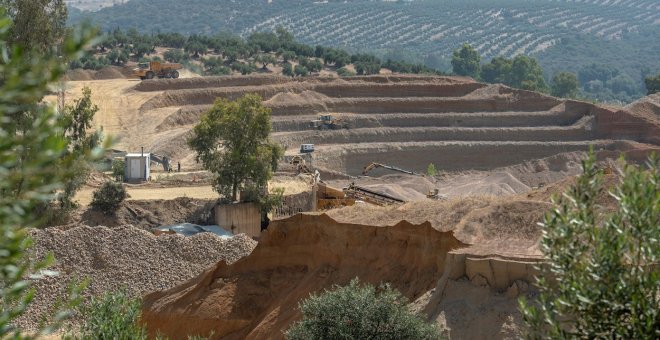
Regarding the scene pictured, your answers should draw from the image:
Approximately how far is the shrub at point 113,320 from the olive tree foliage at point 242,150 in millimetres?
30713

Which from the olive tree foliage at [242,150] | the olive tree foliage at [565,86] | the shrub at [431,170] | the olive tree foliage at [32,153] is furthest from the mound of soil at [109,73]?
the olive tree foliage at [32,153]

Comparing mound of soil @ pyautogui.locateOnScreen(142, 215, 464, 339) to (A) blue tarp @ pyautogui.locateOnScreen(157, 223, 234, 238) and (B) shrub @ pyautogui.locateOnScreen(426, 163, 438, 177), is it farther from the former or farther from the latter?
(B) shrub @ pyautogui.locateOnScreen(426, 163, 438, 177)

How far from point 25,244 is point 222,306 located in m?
20.0

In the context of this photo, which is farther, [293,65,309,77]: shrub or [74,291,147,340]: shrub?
[293,65,309,77]: shrub

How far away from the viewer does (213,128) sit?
185ft

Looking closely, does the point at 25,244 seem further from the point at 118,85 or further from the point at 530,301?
the point at 118,85

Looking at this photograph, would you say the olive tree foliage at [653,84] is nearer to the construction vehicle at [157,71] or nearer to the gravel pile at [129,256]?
the construction vehicle at [157,71]

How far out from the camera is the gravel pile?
37.5m

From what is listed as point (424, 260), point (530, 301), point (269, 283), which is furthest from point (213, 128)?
point (530, 301)

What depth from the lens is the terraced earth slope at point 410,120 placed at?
82.9 metres

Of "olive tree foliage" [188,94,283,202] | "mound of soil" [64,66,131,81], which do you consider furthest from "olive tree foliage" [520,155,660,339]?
"mound of soil" [64,66,131,81]

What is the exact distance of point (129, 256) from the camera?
38.3 metres

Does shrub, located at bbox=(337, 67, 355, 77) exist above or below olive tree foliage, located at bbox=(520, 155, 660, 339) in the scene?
below

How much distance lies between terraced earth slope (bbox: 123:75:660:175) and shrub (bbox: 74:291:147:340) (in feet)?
178
